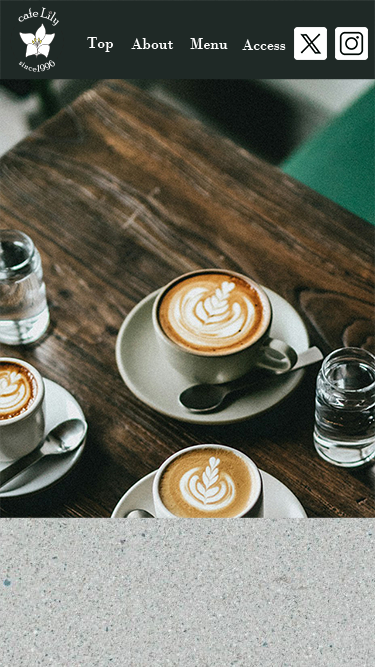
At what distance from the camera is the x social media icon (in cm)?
57

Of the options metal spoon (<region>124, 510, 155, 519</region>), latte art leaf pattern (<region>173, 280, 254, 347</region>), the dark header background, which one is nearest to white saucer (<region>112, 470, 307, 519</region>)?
metal spoon (<region>124, 510, 155, 519</region>)

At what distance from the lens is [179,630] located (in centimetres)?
55

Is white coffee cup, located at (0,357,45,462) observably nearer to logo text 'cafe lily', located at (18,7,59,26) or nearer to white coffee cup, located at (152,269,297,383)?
white coffee cup, located at (152,269,297,383)

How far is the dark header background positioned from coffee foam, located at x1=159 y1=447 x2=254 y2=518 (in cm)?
30

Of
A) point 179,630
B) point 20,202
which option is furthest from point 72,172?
point 179,630

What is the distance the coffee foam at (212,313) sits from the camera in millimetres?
546

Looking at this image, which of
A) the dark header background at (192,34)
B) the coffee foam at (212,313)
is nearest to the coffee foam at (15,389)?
the coffee foam at (212,313)

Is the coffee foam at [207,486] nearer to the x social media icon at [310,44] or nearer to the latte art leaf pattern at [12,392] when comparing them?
the latte art leaf pattern at [12,392]

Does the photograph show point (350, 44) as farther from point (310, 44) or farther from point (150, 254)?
point (150, 254)

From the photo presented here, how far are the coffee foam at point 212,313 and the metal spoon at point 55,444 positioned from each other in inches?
3.7

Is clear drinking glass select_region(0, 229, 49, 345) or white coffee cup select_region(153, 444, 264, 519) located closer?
white coffee cup select_region(153, 444, 264, 519)

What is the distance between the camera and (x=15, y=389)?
20.6 inches

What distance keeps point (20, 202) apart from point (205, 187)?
0.56 ft

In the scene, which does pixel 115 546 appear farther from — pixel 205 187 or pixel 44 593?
pixel 205 187
